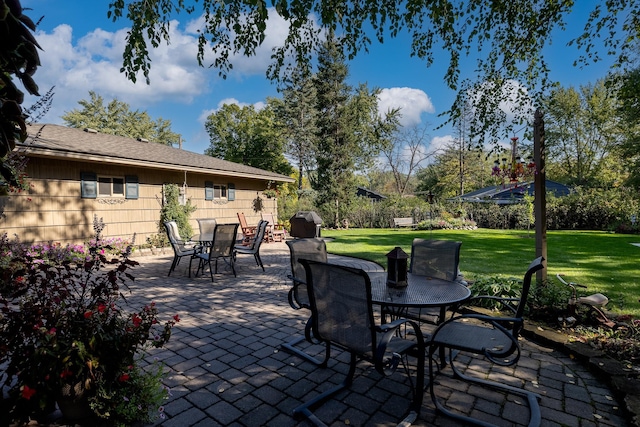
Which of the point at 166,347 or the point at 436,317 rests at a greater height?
the point at 436,317

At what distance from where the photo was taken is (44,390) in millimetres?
1794

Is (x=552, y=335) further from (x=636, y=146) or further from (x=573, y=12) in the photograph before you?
(x=636, y=146)

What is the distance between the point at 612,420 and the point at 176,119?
44.3 metres

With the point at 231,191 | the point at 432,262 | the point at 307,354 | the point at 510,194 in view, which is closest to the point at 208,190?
the point at 231,191

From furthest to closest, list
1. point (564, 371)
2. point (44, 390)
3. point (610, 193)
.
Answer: point (610, 193), point (564, 371), point (44, 390)

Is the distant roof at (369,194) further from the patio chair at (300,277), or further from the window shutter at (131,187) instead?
the patio chair at (300,277)

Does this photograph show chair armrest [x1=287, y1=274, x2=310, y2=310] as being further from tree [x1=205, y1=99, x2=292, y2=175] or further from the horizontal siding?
tree [x1=205, y1=99, x2=292, y2=175]

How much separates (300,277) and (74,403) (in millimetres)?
1995

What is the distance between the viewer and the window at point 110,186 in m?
8.98

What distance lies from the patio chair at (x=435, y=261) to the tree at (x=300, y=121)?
23.8 meters

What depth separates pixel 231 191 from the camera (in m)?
13.4

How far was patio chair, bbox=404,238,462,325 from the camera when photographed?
3.31 m

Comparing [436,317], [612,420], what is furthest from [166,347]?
[612,420]

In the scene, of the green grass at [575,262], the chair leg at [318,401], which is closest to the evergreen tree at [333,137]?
the green grass at [575,262]
